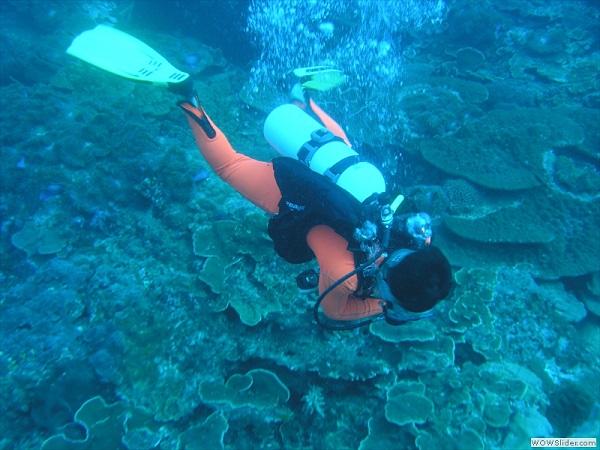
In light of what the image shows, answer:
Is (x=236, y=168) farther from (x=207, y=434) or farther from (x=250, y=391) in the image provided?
(x=207, y=434)

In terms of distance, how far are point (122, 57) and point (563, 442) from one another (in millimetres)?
6608

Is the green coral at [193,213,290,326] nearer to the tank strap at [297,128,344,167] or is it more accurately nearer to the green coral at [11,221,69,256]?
the tank strap at [297,128,344,167]

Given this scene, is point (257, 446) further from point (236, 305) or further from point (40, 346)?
point (40, 346)

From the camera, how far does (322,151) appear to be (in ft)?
11.6

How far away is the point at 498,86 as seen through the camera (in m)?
7.78

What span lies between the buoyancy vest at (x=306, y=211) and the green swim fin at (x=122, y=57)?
2.10m

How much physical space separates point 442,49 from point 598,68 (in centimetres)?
382

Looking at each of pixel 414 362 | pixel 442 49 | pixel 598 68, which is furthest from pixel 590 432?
pixel 442 49

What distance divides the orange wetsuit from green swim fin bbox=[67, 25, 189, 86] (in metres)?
0.61

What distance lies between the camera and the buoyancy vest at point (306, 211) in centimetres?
244

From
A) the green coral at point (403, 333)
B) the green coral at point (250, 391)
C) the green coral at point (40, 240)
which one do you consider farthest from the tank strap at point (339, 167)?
the green coral at point (40, 240)

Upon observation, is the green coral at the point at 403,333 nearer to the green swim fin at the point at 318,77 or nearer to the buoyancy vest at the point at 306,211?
the buoyancy vest at the point at 306,211

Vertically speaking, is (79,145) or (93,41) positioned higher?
(93,41)

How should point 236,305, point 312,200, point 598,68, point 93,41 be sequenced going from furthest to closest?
point 598,68, point 93,41, point 236,305, point 312,200
